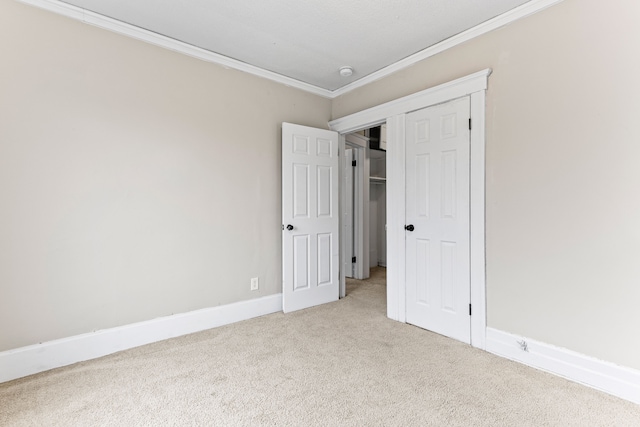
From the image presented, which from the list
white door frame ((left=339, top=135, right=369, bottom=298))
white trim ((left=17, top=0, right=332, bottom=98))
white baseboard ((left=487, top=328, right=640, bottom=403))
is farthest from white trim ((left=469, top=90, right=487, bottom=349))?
white door frame ((left=339, top=135, right=369, bottom=298))

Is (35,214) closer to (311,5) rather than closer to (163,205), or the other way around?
(163,205)

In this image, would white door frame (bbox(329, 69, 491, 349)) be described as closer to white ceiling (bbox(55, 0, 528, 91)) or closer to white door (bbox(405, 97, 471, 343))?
white door (bbox(405, 97, 471, 343))

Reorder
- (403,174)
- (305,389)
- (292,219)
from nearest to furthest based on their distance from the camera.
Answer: (305,389) < (403,174) < (292,219)

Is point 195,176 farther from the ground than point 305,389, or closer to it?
farther from the ground

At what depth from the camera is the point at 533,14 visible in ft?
7.25

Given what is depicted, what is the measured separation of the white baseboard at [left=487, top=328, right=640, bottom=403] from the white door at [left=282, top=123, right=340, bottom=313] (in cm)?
180

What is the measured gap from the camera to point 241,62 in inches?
122

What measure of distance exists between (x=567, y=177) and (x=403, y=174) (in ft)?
4.22

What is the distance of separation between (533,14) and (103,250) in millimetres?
3618

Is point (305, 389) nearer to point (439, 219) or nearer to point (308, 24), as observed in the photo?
point (439, 219)

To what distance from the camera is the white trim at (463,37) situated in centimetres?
219

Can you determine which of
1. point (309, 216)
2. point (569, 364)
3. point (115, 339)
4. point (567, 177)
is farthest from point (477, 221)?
point (115, 339)

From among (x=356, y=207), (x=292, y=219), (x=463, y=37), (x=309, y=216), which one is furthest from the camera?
(x=356, y=207)

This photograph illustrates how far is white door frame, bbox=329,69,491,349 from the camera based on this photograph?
8.11 ft
